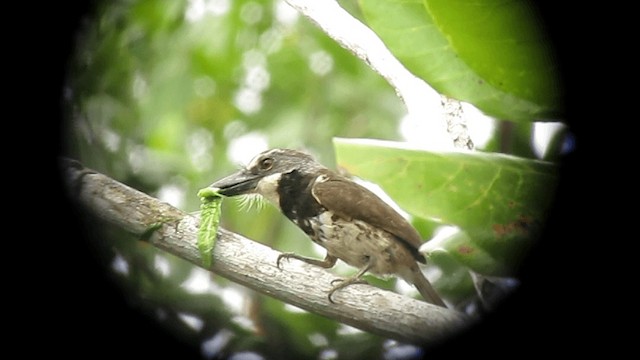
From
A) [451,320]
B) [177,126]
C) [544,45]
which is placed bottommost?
[451,320]

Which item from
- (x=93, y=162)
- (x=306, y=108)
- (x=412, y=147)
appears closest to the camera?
(x=412, y=147)

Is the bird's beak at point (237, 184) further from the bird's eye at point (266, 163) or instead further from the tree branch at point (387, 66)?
the tree branch at point (387, 66)

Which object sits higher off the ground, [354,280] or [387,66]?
[387,66]

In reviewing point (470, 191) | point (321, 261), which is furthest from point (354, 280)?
point (470, 191)

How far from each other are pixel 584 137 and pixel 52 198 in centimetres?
47

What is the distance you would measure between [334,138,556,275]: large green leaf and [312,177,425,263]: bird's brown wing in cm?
5

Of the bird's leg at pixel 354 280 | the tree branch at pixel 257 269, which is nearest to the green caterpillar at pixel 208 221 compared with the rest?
the tree branch at pixel 257 269

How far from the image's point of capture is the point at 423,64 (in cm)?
68

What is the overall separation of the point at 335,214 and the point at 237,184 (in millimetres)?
90

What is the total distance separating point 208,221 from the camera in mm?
743

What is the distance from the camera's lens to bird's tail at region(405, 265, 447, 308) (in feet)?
2.40

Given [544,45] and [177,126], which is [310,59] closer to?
[177,126]

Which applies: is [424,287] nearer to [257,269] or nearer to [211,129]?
[257,269]

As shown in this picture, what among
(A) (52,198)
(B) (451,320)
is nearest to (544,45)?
(B) (451,320)
